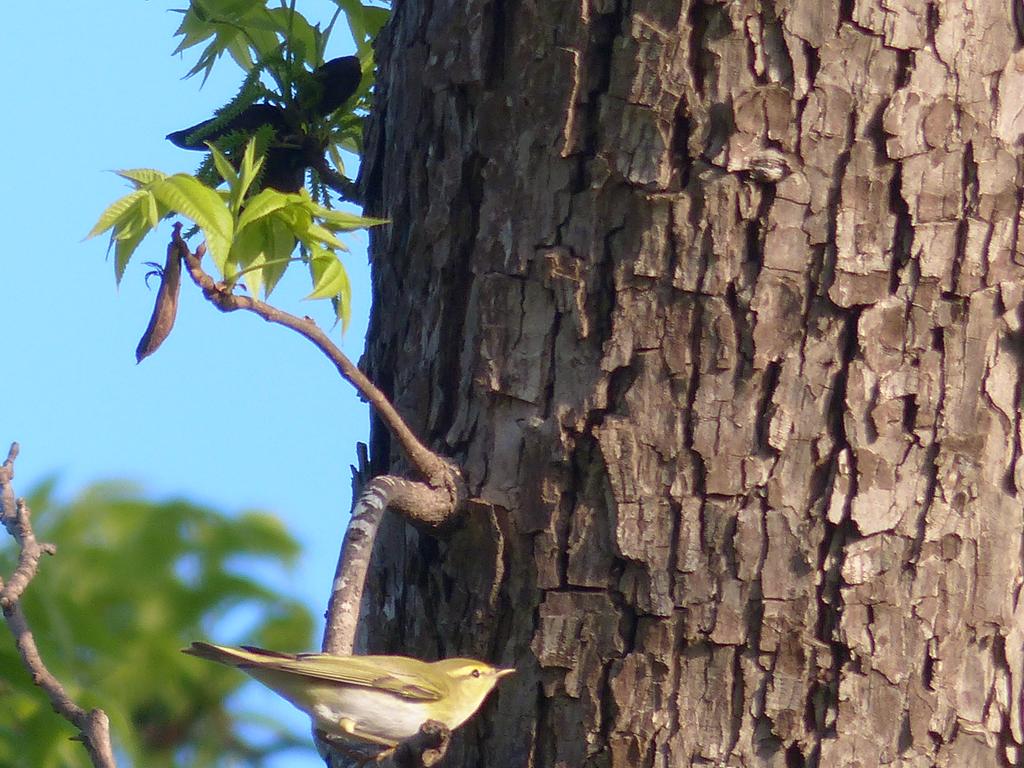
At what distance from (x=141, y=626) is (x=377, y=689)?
116 centimetres

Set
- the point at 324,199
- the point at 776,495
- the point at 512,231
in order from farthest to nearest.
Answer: the point at 324,199 → the point at 512,231 → the point at 776,495

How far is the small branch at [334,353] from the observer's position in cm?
113

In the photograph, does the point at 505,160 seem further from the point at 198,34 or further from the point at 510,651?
the point at 198,34

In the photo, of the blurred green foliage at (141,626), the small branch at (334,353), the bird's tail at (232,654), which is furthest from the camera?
the blurred green foliage at (141,626)

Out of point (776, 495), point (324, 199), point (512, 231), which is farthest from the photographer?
point (324, 199)

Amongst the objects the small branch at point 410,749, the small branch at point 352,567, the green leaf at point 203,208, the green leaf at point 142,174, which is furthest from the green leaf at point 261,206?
the small branch at point 410,749

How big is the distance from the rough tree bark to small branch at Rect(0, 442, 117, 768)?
0.56 meters

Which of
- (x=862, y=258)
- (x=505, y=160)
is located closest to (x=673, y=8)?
(x=505, y=160)

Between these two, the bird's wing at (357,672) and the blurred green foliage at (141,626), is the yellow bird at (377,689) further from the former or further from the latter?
the blurred green foliage at (141,626)

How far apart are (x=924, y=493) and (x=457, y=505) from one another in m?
0.65

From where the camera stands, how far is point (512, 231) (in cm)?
156

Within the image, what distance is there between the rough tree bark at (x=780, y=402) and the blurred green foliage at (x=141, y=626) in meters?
1.22

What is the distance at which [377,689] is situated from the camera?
149cm

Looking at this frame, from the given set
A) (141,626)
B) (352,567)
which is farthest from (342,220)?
(141,626)
